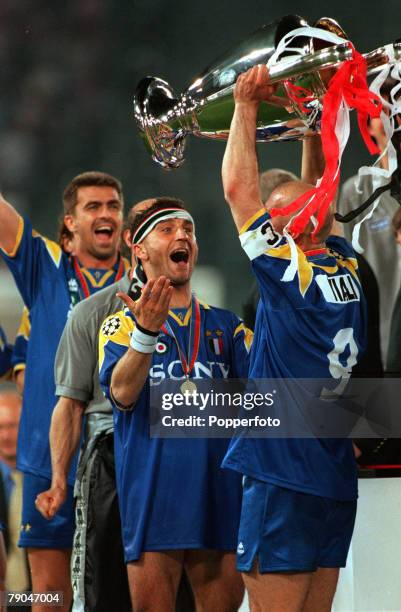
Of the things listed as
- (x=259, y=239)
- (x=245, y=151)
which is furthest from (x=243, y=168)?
(x=259, y=239)

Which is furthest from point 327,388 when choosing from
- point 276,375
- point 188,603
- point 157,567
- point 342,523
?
point 188,603

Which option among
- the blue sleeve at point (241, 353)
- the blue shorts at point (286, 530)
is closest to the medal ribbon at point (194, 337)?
the blue sleeve at point (241, 353)

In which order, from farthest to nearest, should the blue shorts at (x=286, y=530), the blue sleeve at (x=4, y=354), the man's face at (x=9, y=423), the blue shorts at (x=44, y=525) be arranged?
1. the man's face at (x=9, y=423)
2. the blue sleeve at (x=4, y=354)
3. the blue shorts at (x=44, y=525)
4. the blue shorts at (x=286, y=530)

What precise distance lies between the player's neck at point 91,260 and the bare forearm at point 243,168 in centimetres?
129

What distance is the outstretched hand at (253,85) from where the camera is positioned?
7.03 ft

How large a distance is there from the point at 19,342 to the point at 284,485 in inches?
60.9

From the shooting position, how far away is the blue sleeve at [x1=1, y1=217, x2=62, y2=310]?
10.7 feet

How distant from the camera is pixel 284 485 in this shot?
216cm

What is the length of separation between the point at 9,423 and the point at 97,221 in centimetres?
89

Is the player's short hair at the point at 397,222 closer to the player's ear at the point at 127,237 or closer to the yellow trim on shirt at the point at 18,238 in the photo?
the player's ear at the point at 127,237

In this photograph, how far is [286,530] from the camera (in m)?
2.13

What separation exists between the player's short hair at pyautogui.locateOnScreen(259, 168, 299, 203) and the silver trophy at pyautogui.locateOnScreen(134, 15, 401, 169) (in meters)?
0.80

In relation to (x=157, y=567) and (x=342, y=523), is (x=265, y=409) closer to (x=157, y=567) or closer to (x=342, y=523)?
(x=342, y=523)

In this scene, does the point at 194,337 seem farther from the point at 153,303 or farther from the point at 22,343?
the point at 22,343
